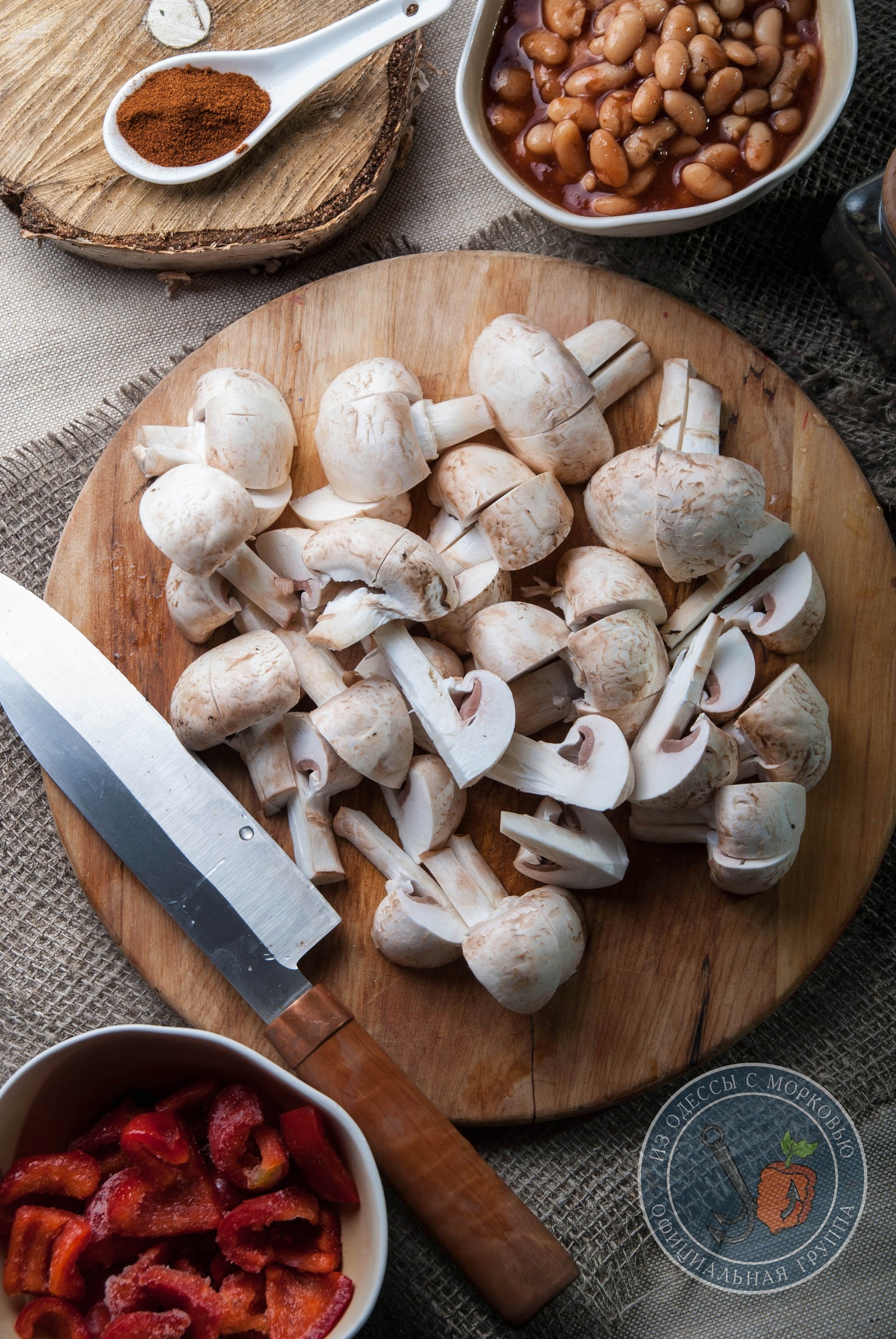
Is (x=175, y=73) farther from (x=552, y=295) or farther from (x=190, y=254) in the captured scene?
(x=552, y=295)

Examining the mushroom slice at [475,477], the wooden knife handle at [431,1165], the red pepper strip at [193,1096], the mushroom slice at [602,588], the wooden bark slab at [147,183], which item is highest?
the wooden bark slab at [147,183]

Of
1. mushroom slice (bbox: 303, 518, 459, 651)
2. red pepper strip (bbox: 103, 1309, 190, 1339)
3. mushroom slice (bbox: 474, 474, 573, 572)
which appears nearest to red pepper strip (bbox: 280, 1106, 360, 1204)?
red pepper strip (bbox: 103, 1309, 190, 1339)

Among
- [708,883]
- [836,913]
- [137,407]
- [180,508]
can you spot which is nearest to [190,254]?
[137,407]

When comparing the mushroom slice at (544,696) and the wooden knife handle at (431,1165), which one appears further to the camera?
the mushroom slice at (544,696)

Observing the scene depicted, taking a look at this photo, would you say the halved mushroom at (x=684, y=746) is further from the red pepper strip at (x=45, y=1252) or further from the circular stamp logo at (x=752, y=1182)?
the red pepper strip at (x=45, y=1252)

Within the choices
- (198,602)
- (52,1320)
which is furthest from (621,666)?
(52,1320)

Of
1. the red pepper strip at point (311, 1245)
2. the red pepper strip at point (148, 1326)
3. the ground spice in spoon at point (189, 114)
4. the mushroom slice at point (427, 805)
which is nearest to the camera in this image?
the red pepper strip at point (148, 1326)

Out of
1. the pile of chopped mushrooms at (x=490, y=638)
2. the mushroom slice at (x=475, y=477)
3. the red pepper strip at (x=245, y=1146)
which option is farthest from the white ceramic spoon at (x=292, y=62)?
the red pepper strip at (x=245, y=1146)

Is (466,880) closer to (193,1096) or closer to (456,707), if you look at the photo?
(456,707)
